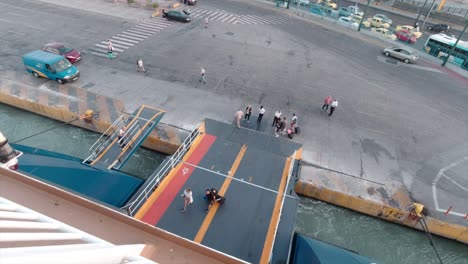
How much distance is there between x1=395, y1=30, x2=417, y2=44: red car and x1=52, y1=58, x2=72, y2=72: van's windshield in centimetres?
4049

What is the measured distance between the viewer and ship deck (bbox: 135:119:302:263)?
33.1 ft

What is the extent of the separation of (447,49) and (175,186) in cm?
3618

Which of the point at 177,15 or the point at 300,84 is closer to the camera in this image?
the point at 300,84

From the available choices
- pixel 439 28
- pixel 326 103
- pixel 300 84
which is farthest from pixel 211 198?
pixel 439 28

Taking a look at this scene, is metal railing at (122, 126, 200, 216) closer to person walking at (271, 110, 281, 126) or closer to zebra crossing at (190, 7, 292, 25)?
person walking at (271, 110, 281, 126)

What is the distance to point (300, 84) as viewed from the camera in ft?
77.1

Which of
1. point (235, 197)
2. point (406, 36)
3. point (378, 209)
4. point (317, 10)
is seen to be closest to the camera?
point (235, 197)

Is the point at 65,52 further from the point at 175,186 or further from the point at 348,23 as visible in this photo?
the point at 348,23

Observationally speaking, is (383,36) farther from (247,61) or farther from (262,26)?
(247,61)

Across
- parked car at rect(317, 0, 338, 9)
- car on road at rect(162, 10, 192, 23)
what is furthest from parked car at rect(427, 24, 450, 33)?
car on road at rect(162, 10, 192, 23)

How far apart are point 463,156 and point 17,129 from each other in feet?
Answer: 96.1

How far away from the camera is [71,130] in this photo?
687 inches

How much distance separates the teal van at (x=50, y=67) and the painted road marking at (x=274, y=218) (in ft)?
56.6

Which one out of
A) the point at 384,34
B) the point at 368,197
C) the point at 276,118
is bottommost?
the point at 368,197
